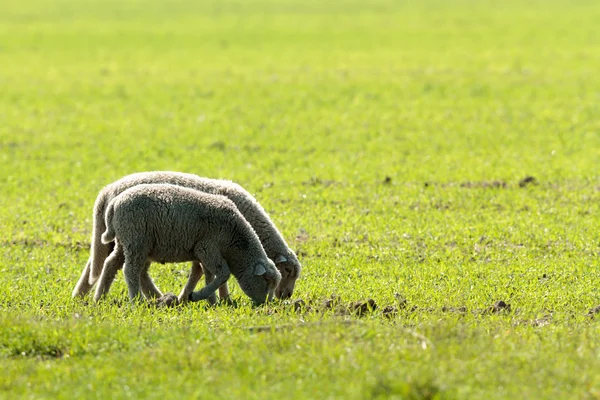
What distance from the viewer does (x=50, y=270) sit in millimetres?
12930

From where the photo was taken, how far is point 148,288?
1166 cm

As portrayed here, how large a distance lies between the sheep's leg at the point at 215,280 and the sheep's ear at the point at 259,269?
0.29 m

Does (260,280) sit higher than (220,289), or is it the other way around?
(260,280)

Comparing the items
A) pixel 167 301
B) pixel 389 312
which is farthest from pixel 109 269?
pixel 389 312

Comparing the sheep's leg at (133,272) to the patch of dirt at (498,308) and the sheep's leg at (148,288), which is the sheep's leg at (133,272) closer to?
the sheep's leg at (148,288)

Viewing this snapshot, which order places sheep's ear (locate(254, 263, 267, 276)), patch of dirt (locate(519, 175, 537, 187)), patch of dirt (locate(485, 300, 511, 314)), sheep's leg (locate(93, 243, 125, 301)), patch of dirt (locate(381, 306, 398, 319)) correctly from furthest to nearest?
patch of dirt (locate(519, 175, 537, 187))
sheep's leg (locate(93, 243, 125, 301))
sheep's ear (locate(254, 263, 267, 276))
patch of dirt (locate(485, 300, 511, 314))
patch of dirt (locate(381, 306, 398, 319))

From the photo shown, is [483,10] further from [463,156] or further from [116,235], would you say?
[116,235]

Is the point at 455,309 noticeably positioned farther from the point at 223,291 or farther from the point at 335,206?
the point at 335,206

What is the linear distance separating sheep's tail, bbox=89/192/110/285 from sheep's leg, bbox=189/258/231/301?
1.29 meters

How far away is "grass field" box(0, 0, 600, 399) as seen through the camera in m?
8.13

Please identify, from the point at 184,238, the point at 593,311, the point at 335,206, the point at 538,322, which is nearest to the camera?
the point at 538,322

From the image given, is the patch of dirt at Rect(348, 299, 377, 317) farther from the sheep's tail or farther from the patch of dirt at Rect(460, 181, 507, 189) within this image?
the patch of dirt at Rect(460, 181, 507, 189)

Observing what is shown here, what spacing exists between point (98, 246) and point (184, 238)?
1.22 metres

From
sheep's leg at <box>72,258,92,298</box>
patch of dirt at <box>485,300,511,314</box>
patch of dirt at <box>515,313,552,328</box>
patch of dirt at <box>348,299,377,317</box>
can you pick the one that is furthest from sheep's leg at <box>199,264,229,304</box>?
patch of dirt at <box>515,313,552,328</box>
